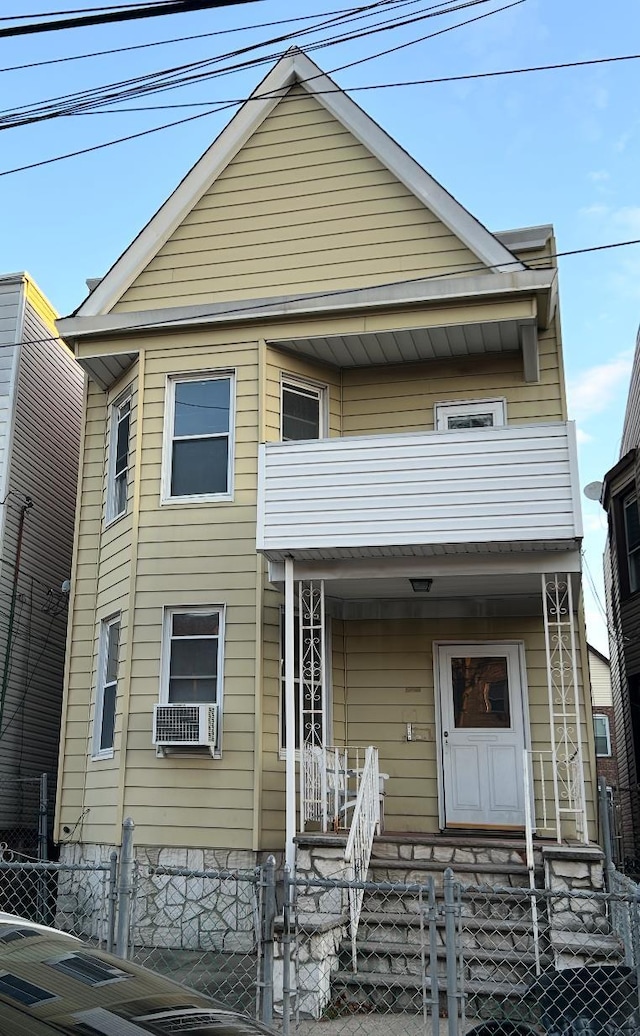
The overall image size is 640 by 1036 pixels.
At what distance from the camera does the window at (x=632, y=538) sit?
16.9m

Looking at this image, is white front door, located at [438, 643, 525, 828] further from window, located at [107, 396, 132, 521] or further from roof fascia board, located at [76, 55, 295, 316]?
roof fascia board, located at [76, 55, 295, 316]

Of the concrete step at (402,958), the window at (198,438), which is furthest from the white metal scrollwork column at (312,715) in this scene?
the window at (198,438)

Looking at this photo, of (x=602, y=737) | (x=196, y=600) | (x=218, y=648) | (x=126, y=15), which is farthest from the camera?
(x=602, y=737)

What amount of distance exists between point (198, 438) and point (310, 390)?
59.9 inches

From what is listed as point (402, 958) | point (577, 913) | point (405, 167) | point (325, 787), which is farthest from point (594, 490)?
point (402, 958)

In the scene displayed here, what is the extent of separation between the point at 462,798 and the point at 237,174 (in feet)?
26.5

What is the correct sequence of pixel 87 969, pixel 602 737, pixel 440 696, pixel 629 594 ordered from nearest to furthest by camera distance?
pixel 87 969
pixel 440 696
pixel 629 594
pixel 602 737

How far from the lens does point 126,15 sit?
19.5 feet

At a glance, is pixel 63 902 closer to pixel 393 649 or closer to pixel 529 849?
pixel 393 649

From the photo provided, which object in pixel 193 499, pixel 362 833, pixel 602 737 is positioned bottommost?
pixel 362 833

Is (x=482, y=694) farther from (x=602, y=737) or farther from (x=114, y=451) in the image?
(x=602, y=737)

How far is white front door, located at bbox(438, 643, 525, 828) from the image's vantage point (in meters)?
10.6

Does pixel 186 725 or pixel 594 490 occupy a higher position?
pixel 594 490

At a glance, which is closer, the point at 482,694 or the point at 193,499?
the point at 482,694
